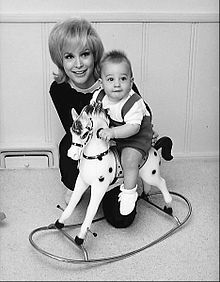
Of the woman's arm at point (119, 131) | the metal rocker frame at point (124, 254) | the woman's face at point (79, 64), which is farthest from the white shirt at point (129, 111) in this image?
the metal rocker frame at point (124, 254)

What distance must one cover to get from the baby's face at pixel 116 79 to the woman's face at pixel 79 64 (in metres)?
0.14

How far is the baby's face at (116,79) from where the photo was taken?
1.05 metres

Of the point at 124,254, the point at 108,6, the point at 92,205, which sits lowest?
the point at 124,254

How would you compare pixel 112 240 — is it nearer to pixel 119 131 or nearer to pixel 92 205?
pixel 92 205

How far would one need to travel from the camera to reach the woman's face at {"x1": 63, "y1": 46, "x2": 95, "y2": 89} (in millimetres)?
1185

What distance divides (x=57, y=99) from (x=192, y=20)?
0.50 metres

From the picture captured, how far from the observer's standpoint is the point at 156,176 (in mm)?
1179

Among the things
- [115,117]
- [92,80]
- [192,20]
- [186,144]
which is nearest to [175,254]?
[115,117]

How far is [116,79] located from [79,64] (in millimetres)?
167

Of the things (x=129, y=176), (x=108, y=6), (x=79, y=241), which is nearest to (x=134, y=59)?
(x=108, y=6)

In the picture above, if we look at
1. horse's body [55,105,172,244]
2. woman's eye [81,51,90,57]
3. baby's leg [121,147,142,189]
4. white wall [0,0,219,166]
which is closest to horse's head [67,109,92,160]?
horse's body [55,105,172,244]

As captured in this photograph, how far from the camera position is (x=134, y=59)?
5.06 ft

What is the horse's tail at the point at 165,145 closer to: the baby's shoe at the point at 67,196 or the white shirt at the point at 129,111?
the white shirt at the point at 129,111

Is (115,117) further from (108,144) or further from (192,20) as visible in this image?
(192,20)
